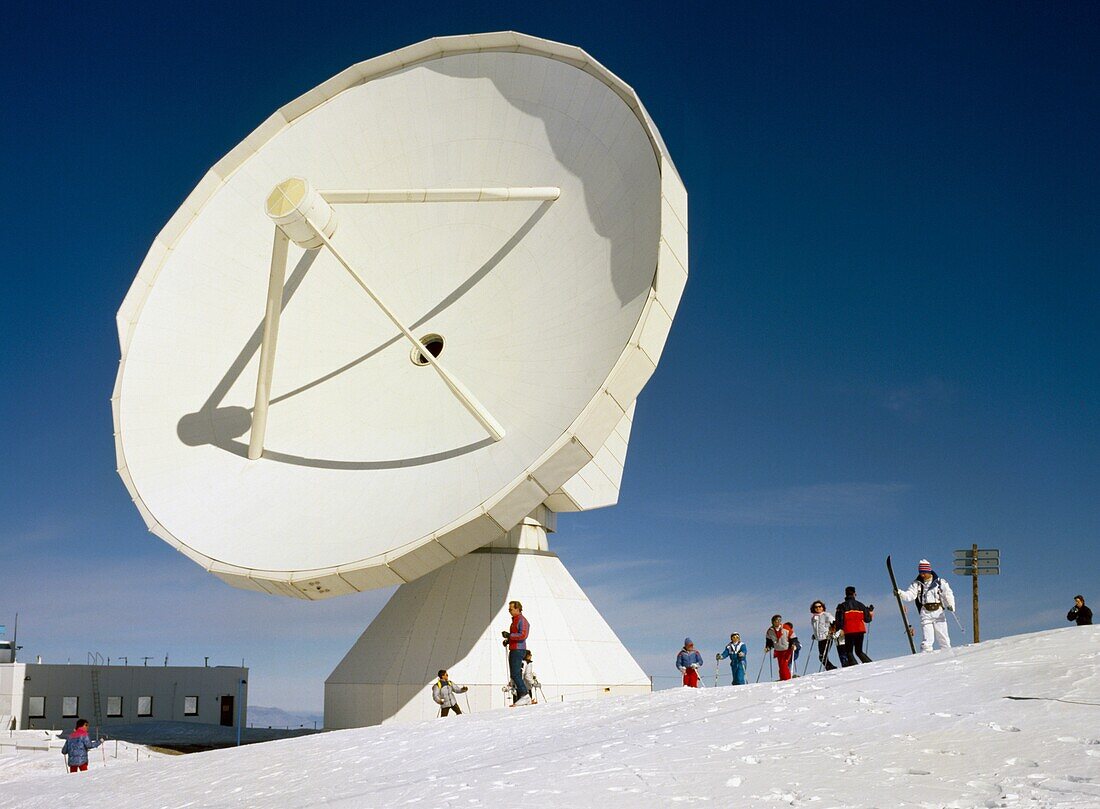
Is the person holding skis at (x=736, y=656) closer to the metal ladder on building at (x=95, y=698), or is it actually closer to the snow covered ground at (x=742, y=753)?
the snow covered ground at (x=742, y=753)

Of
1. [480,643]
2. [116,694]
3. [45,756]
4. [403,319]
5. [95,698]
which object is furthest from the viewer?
[116,694]

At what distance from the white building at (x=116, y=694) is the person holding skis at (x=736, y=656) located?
18.9 m

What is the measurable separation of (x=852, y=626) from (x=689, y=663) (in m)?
3.69

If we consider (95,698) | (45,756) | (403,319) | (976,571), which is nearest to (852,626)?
(976,571)

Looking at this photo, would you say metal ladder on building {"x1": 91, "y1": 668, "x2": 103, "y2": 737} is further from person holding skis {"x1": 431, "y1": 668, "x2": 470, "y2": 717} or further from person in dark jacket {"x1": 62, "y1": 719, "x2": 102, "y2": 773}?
person holding skis {"x1": 431, "y1": 668, "x2": 470, "y2": 717}

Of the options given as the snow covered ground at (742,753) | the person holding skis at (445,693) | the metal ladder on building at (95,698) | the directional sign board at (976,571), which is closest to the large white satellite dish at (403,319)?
the person holding skis at (445,693)

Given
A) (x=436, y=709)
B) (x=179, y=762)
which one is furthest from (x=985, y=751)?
(x=436, y=709)

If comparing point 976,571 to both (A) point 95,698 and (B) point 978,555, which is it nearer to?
(B) point 978,555

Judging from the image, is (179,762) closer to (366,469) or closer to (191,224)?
(366,469)

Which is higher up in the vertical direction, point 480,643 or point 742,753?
point 480,643

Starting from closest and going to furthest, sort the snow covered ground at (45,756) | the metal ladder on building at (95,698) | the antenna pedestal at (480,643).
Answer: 1. the snow covered ground at (45,756)
2. the antenna pedestal at (480,643)
3. the metal ladder on building at (95,698)

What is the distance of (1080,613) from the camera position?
63.7 ft

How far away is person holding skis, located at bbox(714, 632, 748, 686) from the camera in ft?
68.9

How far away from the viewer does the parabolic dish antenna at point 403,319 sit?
19672mm
